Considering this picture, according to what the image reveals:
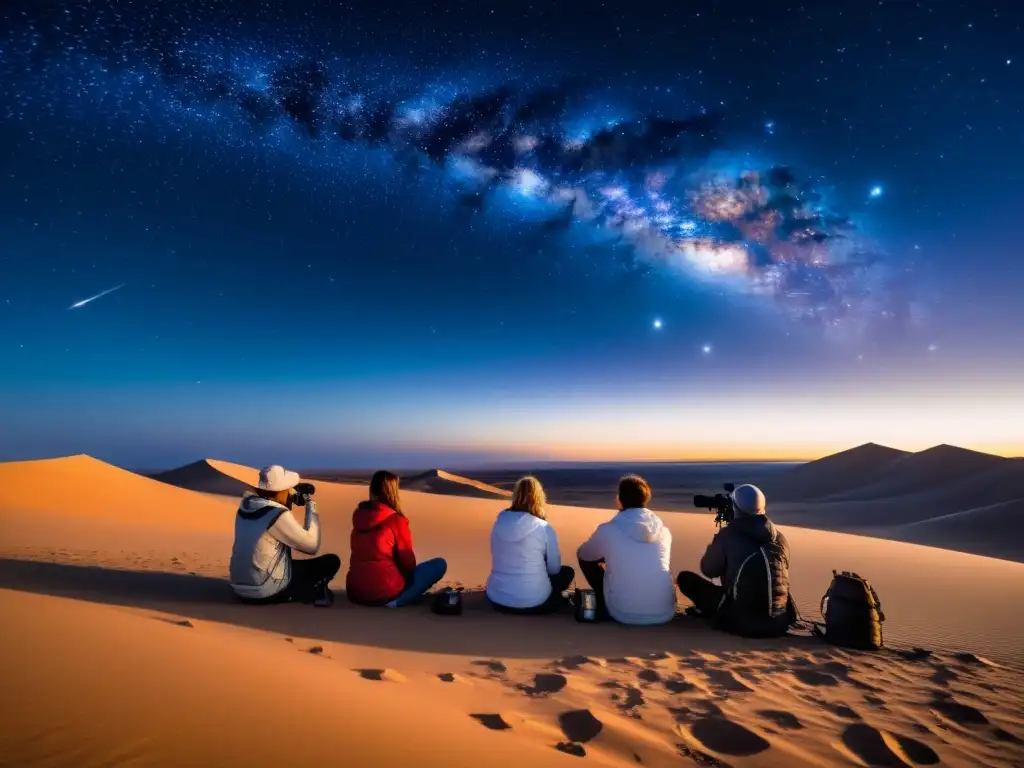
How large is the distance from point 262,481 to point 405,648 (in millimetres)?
2452

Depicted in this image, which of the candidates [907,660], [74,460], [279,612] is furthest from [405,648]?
[74,460]

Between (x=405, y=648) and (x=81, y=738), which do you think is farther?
(x=405, y=648)

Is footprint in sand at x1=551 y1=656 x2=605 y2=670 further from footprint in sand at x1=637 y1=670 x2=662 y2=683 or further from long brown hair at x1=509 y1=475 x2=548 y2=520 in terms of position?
long brown hair at x1=509 y1=475 x2=548 y2=520

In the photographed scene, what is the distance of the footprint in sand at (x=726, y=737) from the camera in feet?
10.5

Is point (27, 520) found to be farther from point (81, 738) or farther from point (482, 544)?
point (81, 738)

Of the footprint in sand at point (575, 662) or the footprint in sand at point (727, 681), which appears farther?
the footprint in sand at point (575, 662)

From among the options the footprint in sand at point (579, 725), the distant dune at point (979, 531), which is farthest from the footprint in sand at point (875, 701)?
the distant dune at point (979, 531)

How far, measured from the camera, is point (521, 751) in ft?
8.80

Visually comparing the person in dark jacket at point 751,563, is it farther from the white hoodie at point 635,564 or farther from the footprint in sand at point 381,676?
the footprint in sand at point 381,676

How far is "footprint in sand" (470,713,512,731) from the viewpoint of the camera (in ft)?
10.3

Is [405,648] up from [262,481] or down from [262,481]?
down

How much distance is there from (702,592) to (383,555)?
3505 mm

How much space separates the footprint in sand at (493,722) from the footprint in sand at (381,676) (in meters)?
0.79

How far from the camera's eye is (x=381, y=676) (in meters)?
3.89
